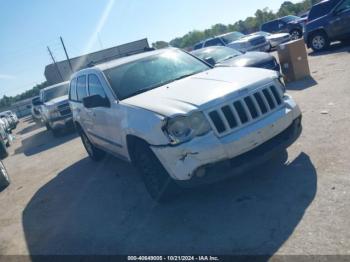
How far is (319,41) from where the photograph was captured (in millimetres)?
13078

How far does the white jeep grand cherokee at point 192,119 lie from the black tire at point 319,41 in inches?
374

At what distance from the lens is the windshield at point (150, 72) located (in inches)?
192

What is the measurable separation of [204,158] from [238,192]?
2.83 feet

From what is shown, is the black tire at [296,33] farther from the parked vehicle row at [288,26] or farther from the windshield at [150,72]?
the windshield at [150,72]

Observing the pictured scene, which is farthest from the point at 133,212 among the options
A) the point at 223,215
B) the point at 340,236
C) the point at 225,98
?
the point at 340,236

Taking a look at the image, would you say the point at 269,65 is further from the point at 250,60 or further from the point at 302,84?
the point at 302,84

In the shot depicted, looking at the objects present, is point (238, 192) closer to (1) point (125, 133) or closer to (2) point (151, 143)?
(2) point (151, 143)

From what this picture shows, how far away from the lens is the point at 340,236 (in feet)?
9.32

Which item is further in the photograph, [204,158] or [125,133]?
[125,133]

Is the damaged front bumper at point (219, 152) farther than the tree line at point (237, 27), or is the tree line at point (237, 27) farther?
the tree line at point (237, 27)

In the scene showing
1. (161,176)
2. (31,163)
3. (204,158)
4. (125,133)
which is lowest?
(31,163)

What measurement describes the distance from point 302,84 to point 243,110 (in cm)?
556

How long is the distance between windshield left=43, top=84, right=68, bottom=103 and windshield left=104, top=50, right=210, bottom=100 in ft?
31.2

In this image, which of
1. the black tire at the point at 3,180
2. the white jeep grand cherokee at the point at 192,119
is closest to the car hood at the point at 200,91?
the white jeep grand cherokee at the point at 192,119
